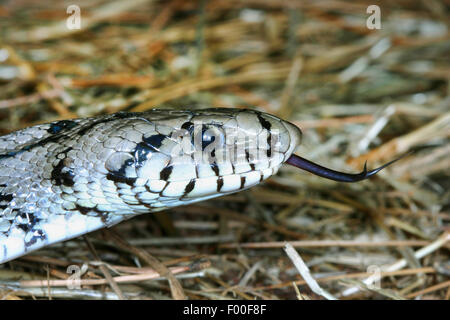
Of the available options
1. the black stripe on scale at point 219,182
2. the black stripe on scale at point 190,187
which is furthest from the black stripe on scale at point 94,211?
the black stripe on scale at point 219,182

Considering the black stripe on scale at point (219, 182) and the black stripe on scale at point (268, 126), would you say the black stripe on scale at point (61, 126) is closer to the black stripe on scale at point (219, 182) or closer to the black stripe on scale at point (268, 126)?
the black stripe on scale at point (219, 182)

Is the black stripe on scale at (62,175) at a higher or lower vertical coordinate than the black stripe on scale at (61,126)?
lower

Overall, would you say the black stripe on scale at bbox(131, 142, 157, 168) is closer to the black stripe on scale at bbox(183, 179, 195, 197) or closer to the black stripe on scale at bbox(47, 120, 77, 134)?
the black stripe on scale at bbox(183, 179, 195, 197)

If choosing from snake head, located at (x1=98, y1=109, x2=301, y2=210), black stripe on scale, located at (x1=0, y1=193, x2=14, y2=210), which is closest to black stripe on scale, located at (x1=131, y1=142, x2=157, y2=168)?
snake head, located at (x1=98, y1=109, x2=301, y2=210)

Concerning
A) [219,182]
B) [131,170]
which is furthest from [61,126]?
[219,182]

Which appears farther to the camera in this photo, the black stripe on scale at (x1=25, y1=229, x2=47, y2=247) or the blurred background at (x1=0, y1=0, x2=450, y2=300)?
the blurred background at (x1=0, y1=0, x2=450, y2=300)

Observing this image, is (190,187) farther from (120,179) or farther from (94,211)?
(94,211)

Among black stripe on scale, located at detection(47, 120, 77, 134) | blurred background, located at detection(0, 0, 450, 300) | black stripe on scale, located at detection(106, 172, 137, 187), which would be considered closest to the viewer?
black stripe on scale, located at detection(106, 172, 137, 187)
